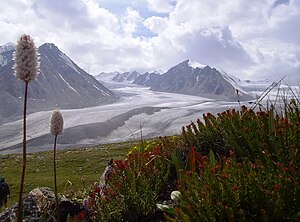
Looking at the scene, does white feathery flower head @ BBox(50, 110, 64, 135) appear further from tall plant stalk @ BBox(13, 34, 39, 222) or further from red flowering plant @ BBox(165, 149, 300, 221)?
red flowering plant @ BBox(165, 149, 300, 221)

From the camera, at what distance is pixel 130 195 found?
14.5ft

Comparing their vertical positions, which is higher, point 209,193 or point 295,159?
point 295,159

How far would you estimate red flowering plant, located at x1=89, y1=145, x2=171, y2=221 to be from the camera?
4289mm

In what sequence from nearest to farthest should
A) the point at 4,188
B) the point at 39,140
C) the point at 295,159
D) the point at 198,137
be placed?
the point at 295,159 → the point at 198,137 → the point at 4,188 → the point at 39,140

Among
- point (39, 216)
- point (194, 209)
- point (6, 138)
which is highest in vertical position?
point (194, 209)

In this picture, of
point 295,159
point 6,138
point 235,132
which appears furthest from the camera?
point 6,138

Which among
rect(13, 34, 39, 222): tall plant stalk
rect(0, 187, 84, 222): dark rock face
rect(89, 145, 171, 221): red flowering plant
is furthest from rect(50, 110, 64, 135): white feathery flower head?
rect(0, 187, 84, 222): dark rock face

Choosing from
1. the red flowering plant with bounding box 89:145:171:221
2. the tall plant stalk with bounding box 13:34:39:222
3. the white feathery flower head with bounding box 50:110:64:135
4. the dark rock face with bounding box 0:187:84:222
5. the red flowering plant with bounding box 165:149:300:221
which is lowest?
the dark rock face with bounding box 0:187:84:222

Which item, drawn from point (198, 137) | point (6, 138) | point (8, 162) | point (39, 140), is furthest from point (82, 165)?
point (6, 138)

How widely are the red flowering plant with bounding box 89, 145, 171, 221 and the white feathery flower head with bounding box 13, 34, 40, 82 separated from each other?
1935 mm

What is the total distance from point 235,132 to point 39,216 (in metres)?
2.93

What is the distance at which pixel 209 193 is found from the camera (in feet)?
10.0

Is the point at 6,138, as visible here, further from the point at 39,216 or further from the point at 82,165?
the point at 39,216

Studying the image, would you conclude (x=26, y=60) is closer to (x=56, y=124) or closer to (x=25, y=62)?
(x=25, y=62)
